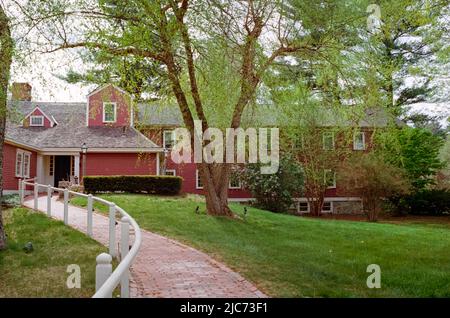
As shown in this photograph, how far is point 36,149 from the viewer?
79.8 feet

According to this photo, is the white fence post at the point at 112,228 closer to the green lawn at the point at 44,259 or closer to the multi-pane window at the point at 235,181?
the green lawn at the point at 44,259

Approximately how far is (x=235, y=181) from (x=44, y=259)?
64.6ft

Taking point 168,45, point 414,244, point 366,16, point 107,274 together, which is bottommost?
point 414,244

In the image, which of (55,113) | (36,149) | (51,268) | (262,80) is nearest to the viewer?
(51,268)

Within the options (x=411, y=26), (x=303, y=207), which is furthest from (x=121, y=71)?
(x=303, y=207)

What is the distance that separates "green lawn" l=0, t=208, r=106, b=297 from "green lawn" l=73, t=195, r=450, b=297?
95.4 inches

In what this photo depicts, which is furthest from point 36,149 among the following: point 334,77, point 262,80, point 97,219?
point 334,77

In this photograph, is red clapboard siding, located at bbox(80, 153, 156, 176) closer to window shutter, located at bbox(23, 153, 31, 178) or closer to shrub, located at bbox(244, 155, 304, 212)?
window shutter, located at bbox(23, 153, 31, 178)

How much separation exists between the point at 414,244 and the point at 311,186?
1524 centimetres

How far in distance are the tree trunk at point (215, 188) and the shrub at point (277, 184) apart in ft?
26.8

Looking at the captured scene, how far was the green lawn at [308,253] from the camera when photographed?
21.3ft

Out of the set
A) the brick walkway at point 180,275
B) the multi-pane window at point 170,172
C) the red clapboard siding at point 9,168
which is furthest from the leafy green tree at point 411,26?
the red clapboard siding at point 9,168

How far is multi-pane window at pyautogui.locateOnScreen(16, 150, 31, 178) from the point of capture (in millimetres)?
22969
